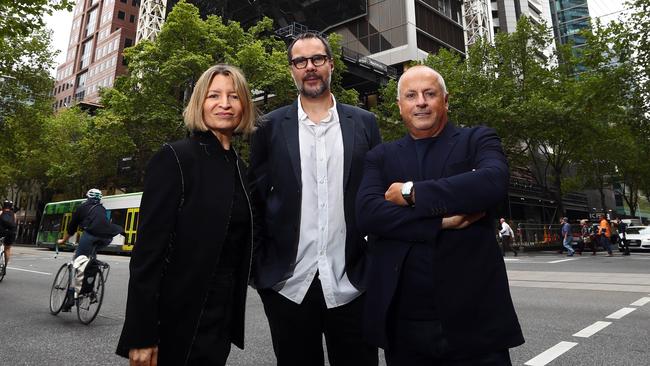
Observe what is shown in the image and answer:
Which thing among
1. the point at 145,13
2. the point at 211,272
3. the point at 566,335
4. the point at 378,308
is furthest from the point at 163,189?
the point at 145,13

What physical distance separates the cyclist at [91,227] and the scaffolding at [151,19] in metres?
38.6

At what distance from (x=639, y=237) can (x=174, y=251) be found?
92.3 ft

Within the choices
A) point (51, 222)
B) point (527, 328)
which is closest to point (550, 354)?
point (527, 328)

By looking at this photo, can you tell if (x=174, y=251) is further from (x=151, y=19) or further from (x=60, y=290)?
(x=151, y=19)

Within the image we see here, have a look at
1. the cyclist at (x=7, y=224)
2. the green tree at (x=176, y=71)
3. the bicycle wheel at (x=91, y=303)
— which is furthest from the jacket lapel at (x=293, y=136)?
the green tree at (x=176, y=71)

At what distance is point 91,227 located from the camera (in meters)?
6.29

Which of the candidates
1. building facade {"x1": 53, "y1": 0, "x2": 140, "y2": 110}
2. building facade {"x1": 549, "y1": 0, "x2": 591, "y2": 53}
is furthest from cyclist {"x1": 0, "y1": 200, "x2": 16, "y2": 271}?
building facade {"x1": 549, "y1": 0, "x2": 591, "y2": 53}

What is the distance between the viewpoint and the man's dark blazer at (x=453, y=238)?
1.58 metres

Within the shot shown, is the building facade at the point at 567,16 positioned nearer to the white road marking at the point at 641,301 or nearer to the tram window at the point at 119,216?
the tram window at the point at 119,216

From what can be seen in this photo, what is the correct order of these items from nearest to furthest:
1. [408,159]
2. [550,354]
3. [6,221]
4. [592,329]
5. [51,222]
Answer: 1. [408,159]
2. [550,354]
3. [592,329]
4. [6,221]
5. [51,222]

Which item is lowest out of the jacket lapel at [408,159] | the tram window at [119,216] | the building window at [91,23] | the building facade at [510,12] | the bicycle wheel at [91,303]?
the bicycle wheel at [91,303]

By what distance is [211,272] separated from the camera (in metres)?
1.84

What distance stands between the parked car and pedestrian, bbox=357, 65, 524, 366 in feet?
84.6

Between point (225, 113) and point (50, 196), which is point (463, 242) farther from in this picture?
point (50, 196)
